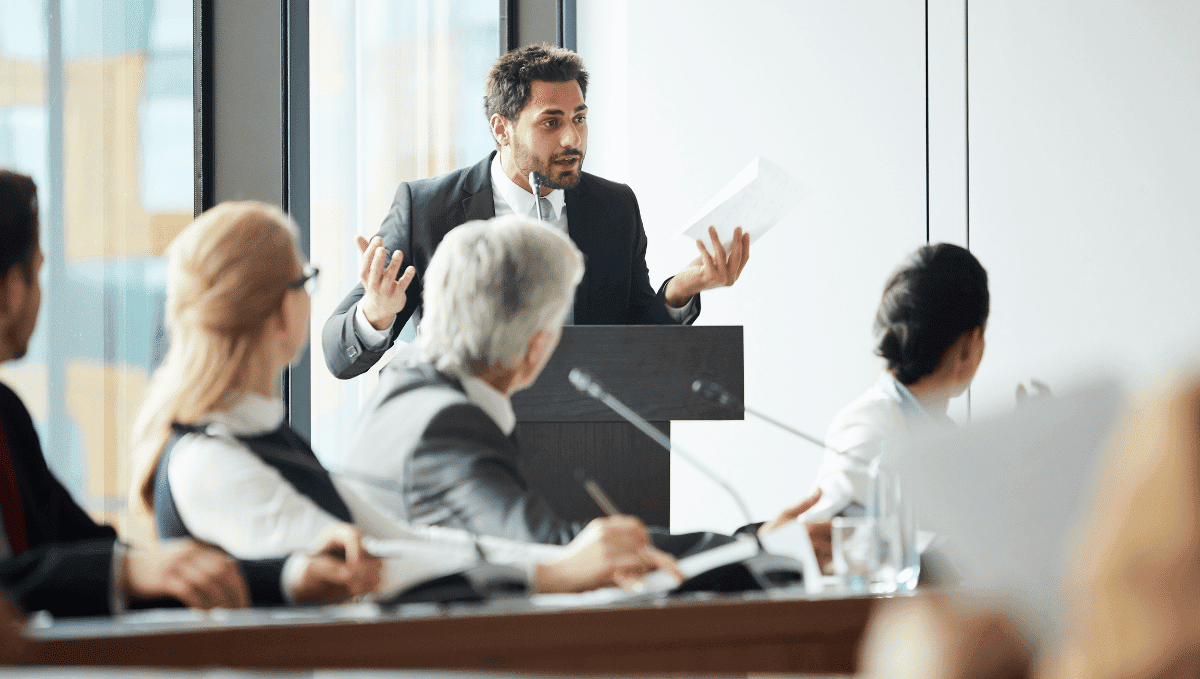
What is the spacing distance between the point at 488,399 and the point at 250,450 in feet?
0.51

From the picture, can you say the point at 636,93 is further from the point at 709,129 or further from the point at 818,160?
the point at 818,160

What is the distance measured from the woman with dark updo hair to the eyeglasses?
469 mm

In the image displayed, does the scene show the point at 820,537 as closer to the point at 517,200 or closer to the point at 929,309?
the point at 929,309

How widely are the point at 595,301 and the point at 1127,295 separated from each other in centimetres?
126

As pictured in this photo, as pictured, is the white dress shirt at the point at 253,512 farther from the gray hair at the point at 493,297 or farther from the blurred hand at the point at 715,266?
the blurred hand at the point at 715,266

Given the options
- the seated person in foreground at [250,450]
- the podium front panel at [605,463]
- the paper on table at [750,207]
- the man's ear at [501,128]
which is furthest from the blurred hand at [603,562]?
the man's ear at [501,128]

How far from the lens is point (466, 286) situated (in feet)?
2.39

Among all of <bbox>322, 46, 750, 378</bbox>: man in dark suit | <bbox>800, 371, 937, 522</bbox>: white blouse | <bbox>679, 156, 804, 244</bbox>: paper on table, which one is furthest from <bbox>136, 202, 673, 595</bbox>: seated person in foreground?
<bbox>679, 156, 804, 244</bbox>: paper on table

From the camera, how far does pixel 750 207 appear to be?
1.05 m

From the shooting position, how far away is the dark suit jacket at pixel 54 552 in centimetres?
56

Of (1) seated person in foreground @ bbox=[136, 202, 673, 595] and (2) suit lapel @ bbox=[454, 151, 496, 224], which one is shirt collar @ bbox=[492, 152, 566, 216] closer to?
(2) suit lapel @ bbox=[454, 151, 496, 224]

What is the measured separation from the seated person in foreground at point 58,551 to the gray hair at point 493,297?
7.0 inches

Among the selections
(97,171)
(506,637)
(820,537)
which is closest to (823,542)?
(820,537)

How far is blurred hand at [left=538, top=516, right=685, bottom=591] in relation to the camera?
2.08 feet
